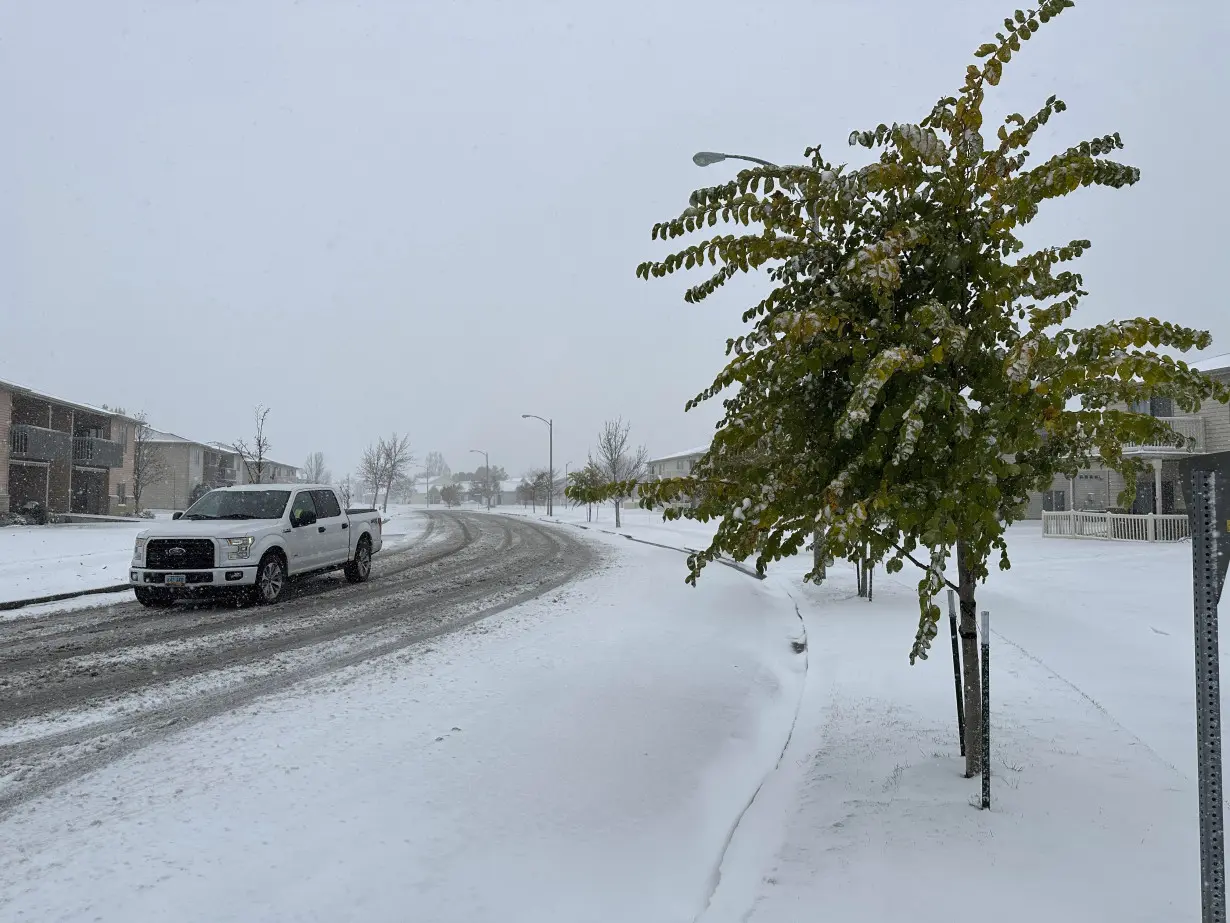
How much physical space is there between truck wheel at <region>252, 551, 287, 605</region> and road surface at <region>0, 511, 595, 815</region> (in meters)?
0.25

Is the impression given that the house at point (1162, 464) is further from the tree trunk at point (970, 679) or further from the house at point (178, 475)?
the house at point (178, 475)

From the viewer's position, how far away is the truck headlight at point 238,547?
1000cm

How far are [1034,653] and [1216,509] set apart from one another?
659 centimetres

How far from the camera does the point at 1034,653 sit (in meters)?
7.88

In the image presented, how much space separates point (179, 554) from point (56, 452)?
30.8 m

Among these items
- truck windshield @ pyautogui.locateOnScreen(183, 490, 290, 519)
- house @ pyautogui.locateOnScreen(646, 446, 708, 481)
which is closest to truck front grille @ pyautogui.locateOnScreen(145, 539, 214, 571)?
truck windshield @ pyautogui.locateOnScreen(183, 490, 290, 519)

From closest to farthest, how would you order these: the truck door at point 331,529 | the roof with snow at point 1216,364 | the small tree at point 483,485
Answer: the truck door at point 331,529 < the roof with snow at point 1216,364 < the small tree at point 483,485

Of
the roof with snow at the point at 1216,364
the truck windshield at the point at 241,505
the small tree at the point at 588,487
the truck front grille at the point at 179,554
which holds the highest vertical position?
the roof with snow at the point at 1216,364

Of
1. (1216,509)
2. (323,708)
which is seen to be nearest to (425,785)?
(323,708)

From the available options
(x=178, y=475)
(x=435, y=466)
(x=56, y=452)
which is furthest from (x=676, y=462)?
(x=435, y=466)

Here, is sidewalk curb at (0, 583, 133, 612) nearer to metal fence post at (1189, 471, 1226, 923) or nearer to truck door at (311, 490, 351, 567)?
truck door at (311, 490, 351, 567)

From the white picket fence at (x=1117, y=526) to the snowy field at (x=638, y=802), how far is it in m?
19.9

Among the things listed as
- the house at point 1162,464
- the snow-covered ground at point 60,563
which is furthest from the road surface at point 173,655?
the house at point 1162,464

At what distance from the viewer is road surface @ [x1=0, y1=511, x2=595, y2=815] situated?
4879 millimetres
